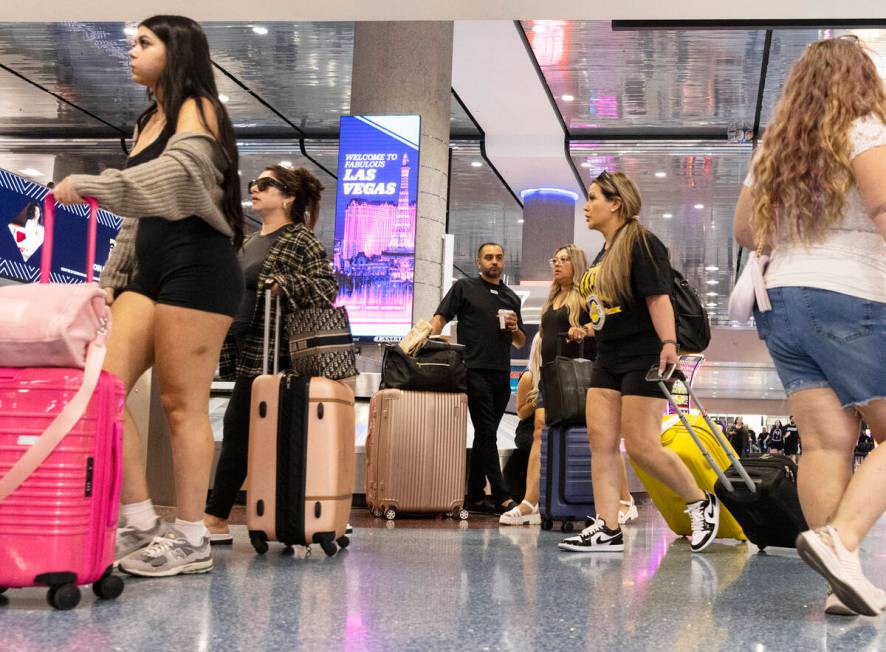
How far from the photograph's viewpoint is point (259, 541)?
3.77 meters

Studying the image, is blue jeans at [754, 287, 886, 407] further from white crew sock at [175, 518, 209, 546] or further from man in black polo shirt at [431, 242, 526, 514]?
man in black polo shirt at [431, 242, 526, 514]

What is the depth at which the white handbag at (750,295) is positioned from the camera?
110 inches

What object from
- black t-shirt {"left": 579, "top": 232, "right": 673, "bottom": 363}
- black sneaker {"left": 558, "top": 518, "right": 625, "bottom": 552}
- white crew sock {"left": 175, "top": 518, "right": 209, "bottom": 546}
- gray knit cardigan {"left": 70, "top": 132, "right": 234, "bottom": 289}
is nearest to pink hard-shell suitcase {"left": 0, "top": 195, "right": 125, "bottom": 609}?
gray knit cardigan {"left": 70, "top": 132, "right": 234, "bottom": 289}

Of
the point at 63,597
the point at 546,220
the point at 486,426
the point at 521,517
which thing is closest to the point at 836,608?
the point at 63,597

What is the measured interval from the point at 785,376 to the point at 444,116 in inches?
272

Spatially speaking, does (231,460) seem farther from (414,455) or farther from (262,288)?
(414,455)

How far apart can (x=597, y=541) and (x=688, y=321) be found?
104 cm

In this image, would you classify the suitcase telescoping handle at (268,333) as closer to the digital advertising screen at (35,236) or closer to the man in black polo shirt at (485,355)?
the man in black polo shirt at (485,355)

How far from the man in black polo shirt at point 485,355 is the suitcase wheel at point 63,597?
13.9 ft

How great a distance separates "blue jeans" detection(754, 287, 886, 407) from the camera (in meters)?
2.60

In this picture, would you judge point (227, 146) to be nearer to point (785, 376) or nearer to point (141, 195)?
point (141, 195)

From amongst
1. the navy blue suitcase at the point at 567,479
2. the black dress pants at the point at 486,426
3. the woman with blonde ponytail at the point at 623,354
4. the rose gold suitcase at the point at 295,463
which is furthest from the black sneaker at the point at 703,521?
the black dress pants at the point at 486,426

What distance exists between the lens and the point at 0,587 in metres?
2.41

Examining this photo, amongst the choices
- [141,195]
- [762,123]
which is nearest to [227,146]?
[141,195]
